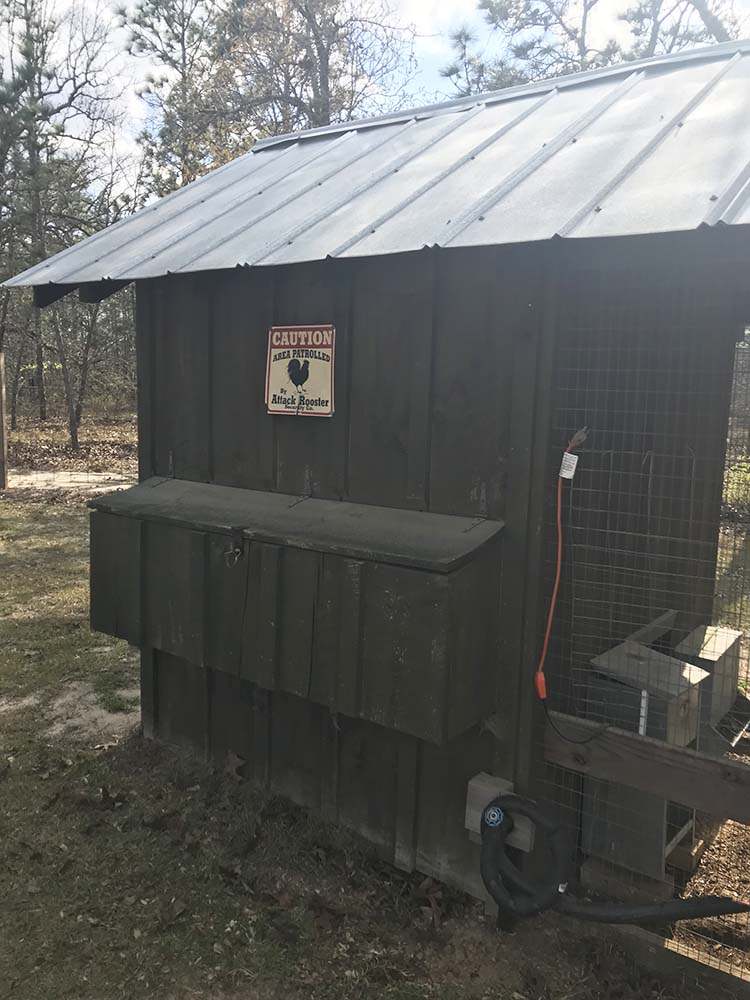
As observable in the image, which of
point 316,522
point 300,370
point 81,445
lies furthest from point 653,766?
point 81,445

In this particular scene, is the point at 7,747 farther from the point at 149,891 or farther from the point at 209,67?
the point at 209,67

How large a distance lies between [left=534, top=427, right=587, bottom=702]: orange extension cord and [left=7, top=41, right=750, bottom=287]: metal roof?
29.1 inches

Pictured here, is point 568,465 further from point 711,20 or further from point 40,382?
point 40,382

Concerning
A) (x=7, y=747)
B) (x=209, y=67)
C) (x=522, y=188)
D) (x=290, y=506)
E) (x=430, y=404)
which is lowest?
(x=7, y=747)

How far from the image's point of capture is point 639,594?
11.7 ft

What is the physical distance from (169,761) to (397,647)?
6.55 feet

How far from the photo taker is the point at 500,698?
299 cm

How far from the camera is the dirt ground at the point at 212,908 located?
8.87 feet

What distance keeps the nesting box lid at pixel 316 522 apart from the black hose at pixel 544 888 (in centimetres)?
95

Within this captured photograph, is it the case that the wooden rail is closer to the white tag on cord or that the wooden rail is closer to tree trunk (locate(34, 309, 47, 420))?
the white tag on cord

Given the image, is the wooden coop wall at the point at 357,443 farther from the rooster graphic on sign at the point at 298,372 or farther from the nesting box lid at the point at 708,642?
the nesting box lid at the point at 708,642

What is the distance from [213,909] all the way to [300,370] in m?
2.23

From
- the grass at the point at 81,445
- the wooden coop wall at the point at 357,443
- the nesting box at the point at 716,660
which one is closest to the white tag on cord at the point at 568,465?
the wooden coop wall at the point at 357,443

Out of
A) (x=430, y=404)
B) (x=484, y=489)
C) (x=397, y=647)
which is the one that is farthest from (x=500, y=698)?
(x=430, y=404)
